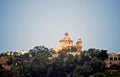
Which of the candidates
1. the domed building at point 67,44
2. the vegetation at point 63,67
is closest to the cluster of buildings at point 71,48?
the domed building at point 67,44

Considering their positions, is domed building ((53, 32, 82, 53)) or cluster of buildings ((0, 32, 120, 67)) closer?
cluster of buildings ((0, 32, 120, 67))

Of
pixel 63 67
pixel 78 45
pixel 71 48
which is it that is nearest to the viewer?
pixel 63 67

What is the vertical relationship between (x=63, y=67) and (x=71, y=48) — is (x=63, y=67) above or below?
below

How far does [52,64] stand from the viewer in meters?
46.2

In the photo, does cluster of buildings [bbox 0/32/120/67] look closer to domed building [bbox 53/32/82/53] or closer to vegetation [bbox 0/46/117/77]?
domed building [bbox 53/32/82/53]

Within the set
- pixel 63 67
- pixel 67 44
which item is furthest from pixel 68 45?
pixel 63 67

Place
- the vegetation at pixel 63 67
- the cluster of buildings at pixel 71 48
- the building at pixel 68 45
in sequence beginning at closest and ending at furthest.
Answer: the vegetation at pixel 63 67, the cluster of buildings at pixel 71 48, the building at pixel 68 45

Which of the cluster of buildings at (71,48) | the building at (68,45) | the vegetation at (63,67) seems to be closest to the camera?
the vegetation at (63,67)

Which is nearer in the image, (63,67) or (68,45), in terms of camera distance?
(63,67)

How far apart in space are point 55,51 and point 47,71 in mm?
13091

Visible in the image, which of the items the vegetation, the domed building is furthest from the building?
the vegetation

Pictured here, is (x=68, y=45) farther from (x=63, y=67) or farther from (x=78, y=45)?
(x=63, y=67)

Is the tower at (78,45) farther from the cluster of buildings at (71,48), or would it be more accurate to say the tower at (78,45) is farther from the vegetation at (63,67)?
the vegetation at (63,67)

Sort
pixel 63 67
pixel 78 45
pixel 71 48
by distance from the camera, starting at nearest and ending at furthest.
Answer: pixel 63 67 → pixel 71 48 → pixel 78 45
